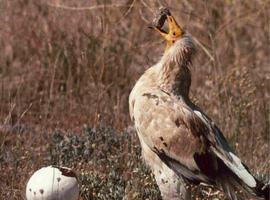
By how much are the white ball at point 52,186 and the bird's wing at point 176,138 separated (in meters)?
0.52

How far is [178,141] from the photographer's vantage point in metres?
5.42

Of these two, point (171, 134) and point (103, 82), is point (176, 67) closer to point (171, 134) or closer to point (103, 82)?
point (171, 134)

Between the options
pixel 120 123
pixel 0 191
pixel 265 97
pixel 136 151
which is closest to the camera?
pixel 0 191

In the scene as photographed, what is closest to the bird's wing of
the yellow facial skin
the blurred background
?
the yellow facial skin

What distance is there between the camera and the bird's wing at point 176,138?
17.6 feet

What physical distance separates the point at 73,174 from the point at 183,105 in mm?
779

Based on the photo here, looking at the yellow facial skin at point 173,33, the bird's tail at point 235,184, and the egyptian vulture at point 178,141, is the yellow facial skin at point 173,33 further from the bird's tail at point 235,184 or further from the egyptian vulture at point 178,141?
the bird's tail at point 235,184

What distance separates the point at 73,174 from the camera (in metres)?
5.61

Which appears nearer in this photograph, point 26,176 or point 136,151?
point 26,176

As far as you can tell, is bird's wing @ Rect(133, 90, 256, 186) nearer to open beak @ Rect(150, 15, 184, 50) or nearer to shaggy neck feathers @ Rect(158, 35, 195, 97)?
shaggy neck feathers @ Rect(158, 35, 195, 97)

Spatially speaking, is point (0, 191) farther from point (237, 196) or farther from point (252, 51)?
point (252, 51)

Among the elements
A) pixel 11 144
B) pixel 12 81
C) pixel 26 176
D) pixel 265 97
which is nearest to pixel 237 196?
pixel 26 176

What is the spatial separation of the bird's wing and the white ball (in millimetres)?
518

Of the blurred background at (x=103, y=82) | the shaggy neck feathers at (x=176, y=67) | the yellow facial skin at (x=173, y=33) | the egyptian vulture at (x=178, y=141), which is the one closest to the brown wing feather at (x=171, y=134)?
the egyptian vulture at (x=178, y=141)
